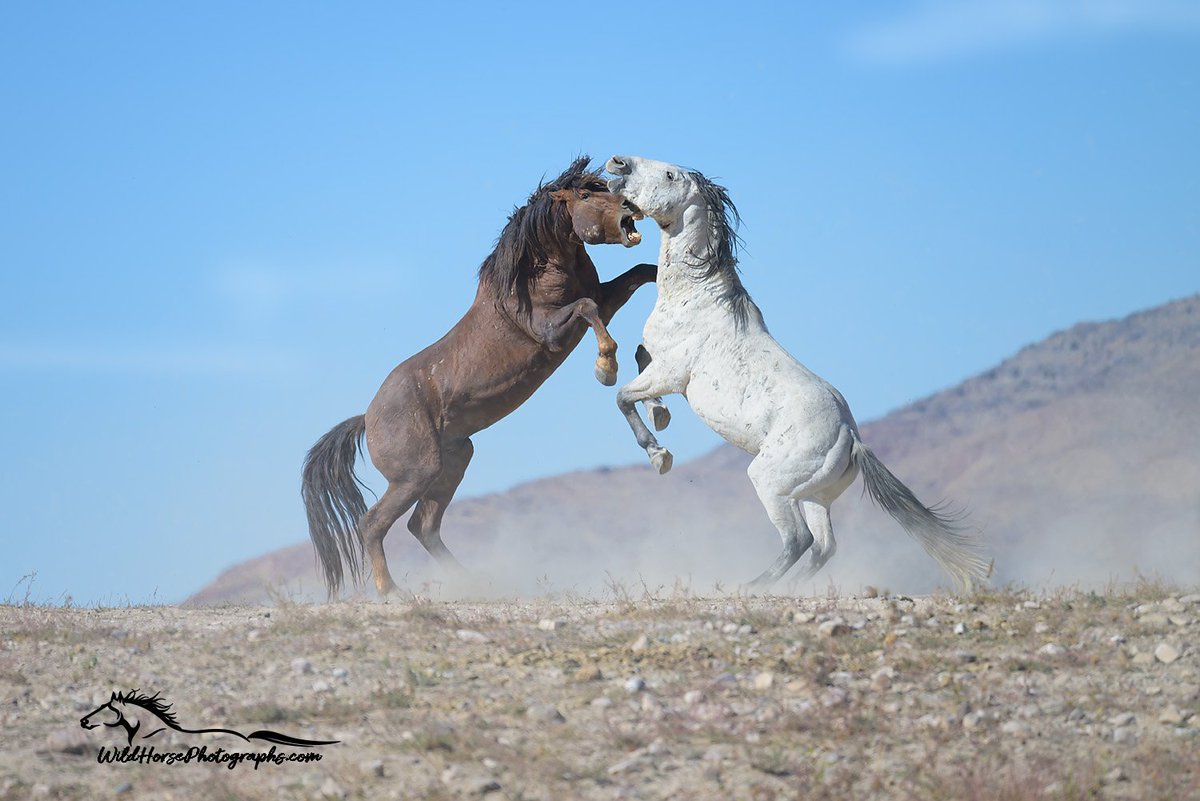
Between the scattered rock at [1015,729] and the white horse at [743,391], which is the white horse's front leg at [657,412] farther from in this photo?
the scattered rock at [1015,729]

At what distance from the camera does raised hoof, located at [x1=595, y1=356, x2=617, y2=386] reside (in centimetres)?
923

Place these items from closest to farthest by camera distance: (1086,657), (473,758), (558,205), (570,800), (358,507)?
(570,800)
(473,758)
(1086,657)
(558,205)
(358,507)

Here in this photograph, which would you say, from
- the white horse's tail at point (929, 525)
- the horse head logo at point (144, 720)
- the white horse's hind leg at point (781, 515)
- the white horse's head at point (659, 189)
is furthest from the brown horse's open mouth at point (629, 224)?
the horse head logo at point (144, 720)

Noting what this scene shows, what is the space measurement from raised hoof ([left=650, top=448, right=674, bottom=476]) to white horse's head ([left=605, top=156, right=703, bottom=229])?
5.05ft

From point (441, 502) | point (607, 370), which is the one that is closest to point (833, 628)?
point (607, 370)

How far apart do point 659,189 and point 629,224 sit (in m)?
0.64

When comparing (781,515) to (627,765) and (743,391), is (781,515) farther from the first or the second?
(627,765)

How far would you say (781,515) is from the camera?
849 centimetres

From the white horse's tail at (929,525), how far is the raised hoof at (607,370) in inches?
66.6

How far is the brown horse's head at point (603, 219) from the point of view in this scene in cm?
971

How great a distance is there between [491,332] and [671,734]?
5022 millimetres

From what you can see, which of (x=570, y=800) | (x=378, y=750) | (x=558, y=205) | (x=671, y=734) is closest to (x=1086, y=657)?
(x=671, y=734)

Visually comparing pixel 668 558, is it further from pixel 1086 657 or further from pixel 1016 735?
pixel 1016 735

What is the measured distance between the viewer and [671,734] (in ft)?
18.6
